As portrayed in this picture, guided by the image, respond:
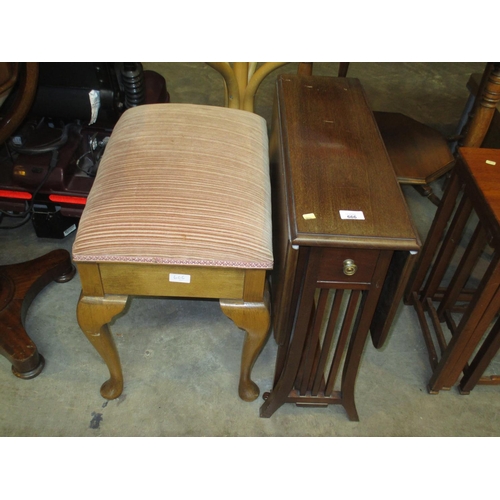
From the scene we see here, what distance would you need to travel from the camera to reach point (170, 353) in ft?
5.08

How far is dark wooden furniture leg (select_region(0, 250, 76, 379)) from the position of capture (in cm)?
144

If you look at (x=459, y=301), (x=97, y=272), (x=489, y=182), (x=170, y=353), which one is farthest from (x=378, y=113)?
(x=97, y=272)

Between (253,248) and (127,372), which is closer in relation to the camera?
(253,248)

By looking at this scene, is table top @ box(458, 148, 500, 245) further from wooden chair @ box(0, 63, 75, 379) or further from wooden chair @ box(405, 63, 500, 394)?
wooden chair @ box(0, 63, 75, 379)

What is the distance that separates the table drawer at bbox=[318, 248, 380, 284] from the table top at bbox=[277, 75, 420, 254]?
1.5 inches

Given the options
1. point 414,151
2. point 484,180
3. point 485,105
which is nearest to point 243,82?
point 414,151

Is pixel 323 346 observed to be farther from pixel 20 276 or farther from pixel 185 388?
pixel 20 276

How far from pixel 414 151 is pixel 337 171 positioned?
3.47 ft

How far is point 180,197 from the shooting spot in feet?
3.72

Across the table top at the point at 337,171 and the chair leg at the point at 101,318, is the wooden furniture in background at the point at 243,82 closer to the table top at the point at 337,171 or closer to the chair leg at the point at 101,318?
the table top at the point at 337,171

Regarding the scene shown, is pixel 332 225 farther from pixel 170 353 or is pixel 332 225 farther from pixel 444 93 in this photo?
pixel 444 93

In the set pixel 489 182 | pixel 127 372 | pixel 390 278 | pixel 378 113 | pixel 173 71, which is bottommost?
pixel 127 372

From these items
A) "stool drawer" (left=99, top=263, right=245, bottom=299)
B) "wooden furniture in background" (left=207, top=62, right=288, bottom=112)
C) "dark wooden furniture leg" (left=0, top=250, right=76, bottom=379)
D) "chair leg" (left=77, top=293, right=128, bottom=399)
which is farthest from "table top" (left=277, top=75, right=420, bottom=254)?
"dark wooden furniture leg" (left=0, top=250, right=76, bottom=379)

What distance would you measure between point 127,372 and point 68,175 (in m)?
0.69
